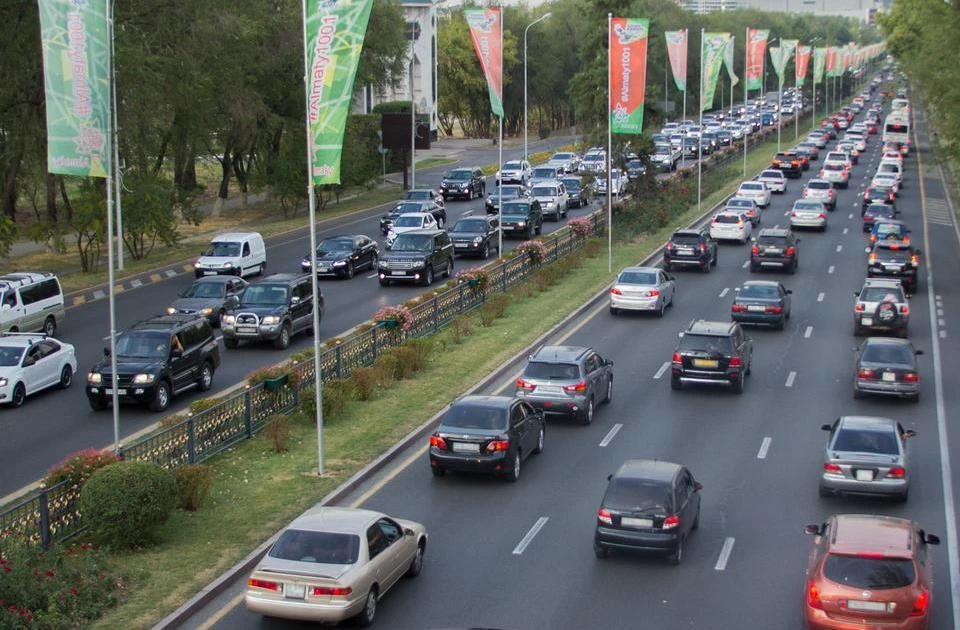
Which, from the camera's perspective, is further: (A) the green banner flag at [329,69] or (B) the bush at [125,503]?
(A) the green banner flag at [329,69]

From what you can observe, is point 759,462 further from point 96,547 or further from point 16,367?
point 16,367

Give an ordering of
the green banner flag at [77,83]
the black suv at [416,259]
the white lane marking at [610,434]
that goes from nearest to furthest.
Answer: the green banner flag at [77,83] → the white lane marking at [610,434] → the black suv at [416,259]

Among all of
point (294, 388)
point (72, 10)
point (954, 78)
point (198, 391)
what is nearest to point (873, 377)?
point (294, 388)

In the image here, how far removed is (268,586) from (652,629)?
513 cm

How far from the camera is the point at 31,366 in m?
30.1

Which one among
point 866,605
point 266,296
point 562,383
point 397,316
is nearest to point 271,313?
point 266,296

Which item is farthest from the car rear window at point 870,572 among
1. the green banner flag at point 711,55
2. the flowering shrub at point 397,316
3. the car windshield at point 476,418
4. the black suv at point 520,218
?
the green banner flag at point 711,55

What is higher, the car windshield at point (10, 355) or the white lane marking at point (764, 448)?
the car windshield at point (10, 355)

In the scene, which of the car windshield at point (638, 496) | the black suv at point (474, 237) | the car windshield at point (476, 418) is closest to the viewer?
the car windshield at point (638, 496)

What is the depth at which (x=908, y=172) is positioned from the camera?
9006 centimetres

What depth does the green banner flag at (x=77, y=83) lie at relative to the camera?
24125 mm

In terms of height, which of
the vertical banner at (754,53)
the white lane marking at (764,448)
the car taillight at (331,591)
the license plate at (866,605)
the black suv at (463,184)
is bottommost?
the white lane marking at (764,448)

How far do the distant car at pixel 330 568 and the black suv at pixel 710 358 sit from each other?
1401 cm

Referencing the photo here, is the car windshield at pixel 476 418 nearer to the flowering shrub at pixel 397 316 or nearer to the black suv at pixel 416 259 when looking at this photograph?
the flowering shrub at pixel 397 316
